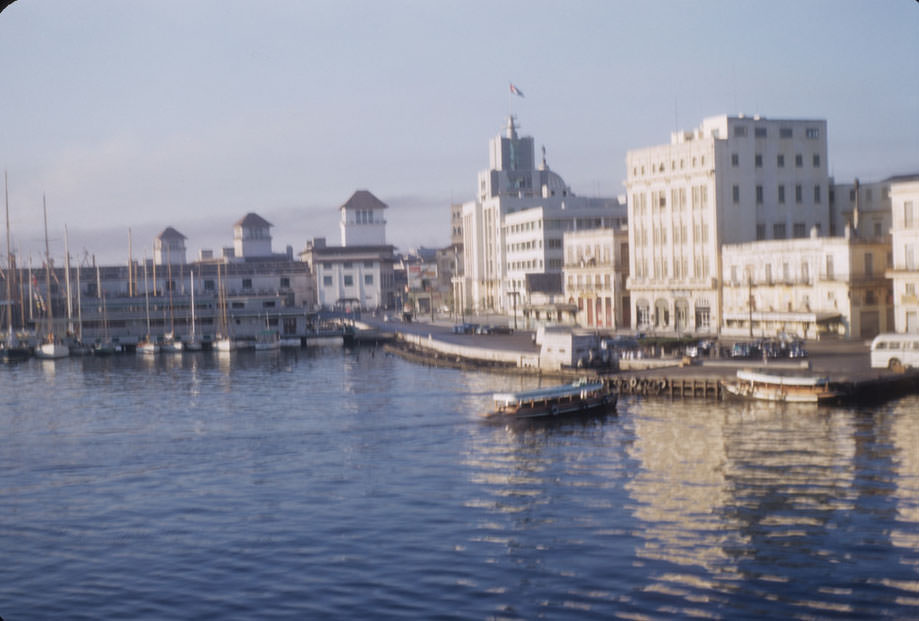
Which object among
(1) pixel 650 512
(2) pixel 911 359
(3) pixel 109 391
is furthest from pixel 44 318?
(1) pixel 650 512

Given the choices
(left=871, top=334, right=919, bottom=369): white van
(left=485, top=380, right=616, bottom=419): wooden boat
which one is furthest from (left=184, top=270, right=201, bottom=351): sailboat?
(left=871, top=334, right=919, bottom=369): white van

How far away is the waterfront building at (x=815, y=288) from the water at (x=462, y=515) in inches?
835

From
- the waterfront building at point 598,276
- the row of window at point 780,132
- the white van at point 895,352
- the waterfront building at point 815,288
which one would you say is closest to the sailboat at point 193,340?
the waterfront building at point 598,276

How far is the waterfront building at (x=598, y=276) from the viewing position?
344ft

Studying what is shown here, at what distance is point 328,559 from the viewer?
32.8m

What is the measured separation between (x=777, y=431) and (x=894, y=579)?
21533 millimetres

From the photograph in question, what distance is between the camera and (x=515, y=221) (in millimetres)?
141250

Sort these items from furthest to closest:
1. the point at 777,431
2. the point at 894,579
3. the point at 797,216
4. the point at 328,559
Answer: the point at 797,216 < the point at 777,431 < the point at 328,559 < the point at 894,579

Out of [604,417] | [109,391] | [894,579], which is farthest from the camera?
[109,391]

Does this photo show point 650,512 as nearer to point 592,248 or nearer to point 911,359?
point 911,359

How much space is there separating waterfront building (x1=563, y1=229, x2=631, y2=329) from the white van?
138 feet

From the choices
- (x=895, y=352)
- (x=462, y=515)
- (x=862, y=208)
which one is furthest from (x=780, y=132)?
(x=462, y=515)

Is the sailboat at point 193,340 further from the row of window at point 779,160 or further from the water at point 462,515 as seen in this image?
the row of window at point 779,160

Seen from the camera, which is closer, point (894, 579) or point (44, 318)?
point (894, 579)
